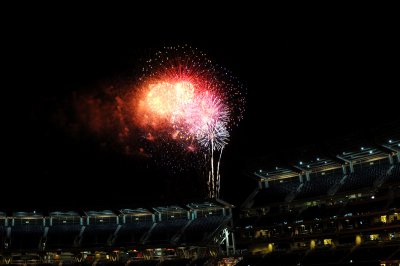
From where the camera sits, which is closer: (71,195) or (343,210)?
(343,210)

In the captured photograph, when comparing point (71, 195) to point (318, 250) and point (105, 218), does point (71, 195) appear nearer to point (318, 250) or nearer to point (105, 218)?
point (105, 218)

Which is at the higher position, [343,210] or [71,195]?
[71,195]

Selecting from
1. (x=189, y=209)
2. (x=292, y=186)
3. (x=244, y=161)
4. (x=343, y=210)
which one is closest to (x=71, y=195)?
(x=189, y=209)

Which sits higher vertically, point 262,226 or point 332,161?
point 332,161

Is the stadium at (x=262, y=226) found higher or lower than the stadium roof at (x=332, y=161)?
lower

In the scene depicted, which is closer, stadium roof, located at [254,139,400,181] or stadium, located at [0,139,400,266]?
stadium, located at [0,139,400,266]

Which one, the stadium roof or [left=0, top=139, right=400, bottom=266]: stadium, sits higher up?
the stadium roof

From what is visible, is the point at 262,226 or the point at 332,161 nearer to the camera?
the point at 262,226

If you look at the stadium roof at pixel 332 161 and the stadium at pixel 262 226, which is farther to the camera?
the stadium roof at pixel 332 161
